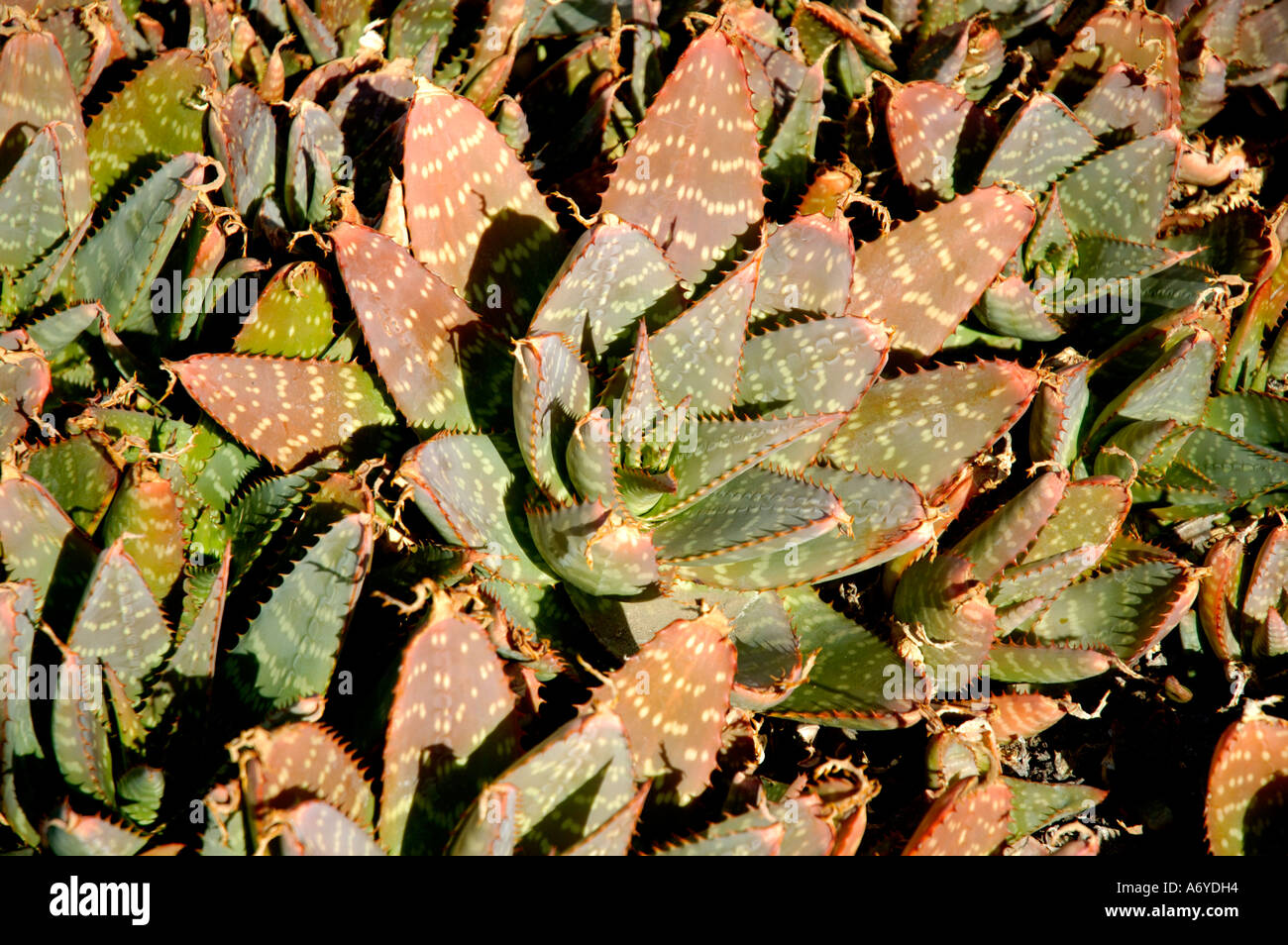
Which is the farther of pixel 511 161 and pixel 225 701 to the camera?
pixel 511 161

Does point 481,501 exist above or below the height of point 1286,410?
below

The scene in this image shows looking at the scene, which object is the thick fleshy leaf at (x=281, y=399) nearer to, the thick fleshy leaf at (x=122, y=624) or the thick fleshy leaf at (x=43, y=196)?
the thick fleshy leaf at (x=122, y=624)

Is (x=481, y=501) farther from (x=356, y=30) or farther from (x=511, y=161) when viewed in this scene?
(x=356, y=30)

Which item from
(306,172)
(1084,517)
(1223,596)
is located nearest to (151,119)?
(306,172)

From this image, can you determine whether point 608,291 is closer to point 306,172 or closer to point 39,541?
point 306,172
